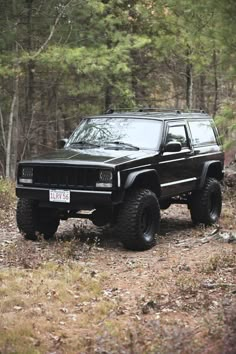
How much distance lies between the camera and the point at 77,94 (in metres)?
20.6

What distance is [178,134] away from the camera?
10.2 metres

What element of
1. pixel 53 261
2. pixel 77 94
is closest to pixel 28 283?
pixel 53 261

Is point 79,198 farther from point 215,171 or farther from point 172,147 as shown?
point 215,171

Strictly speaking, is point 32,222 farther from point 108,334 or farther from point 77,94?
point 77,94

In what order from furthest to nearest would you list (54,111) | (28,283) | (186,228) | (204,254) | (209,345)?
1. (54,111)
2. (186,228)
3. (204,254)
4. (28,283)
5. (209,345)

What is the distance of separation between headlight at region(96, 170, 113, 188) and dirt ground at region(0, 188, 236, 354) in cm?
96

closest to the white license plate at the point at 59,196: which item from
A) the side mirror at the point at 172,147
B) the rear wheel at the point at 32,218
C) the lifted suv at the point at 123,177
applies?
the lifted suv at the point at 123,177

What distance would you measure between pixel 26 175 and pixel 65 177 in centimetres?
75

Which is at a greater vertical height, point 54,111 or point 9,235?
point 54,111

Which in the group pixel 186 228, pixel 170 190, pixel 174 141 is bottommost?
pixel 186 228

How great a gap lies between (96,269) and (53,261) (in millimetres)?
639

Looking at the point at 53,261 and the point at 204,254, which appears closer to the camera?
the point at 53,261

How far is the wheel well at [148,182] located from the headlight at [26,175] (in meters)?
1.61

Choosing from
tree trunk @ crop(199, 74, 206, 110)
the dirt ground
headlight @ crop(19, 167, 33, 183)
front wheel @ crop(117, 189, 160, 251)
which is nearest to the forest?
the dirt ground
